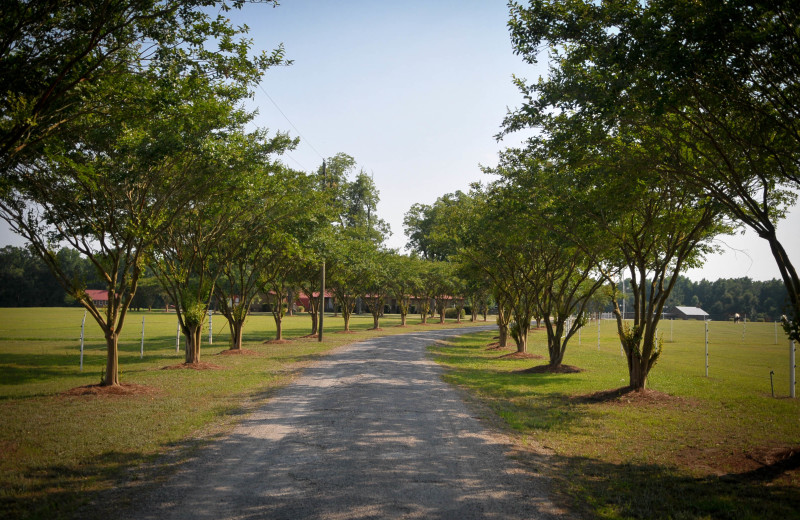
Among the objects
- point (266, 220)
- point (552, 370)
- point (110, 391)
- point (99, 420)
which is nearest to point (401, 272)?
point (266, 220)

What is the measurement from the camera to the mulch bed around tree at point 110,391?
1179 centimetres

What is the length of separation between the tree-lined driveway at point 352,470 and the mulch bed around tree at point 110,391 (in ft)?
12.7

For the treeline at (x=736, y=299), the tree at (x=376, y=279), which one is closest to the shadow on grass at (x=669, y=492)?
the tree at (x=376, y=279)

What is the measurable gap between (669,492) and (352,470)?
3873 mm

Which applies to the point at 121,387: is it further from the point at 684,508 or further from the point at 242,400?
the point at 684,508

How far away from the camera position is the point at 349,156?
190 feet

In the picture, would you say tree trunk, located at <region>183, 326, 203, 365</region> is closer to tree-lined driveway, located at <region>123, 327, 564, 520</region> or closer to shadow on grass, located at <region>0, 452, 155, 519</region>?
tree-lined driveway, located at <region>123, 327, 564, 520</region>

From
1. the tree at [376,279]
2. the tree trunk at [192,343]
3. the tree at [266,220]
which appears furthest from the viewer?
the tree at [376,279]

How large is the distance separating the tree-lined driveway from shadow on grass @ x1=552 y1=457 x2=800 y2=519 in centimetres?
58

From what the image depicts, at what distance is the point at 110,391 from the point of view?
11867mm

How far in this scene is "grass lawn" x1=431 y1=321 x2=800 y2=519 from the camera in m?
5.62

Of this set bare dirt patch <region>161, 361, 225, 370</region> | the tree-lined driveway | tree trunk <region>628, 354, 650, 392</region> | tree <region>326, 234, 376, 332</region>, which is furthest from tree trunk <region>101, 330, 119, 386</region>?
tree trunk <region>628, 354, 650, 392</region>

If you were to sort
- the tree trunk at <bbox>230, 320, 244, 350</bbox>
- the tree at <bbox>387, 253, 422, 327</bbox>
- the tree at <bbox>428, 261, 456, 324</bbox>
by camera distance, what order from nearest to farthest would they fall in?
the tree trunk at <bbox>230, 320, 244, 350</bbox>, the tree at <bbox>387, 253, 422, 327</bbox>, the tree at <bbox>428, 261, 456, 324</bbox>

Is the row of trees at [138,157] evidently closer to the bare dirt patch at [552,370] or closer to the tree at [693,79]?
the tree at [693,79]
